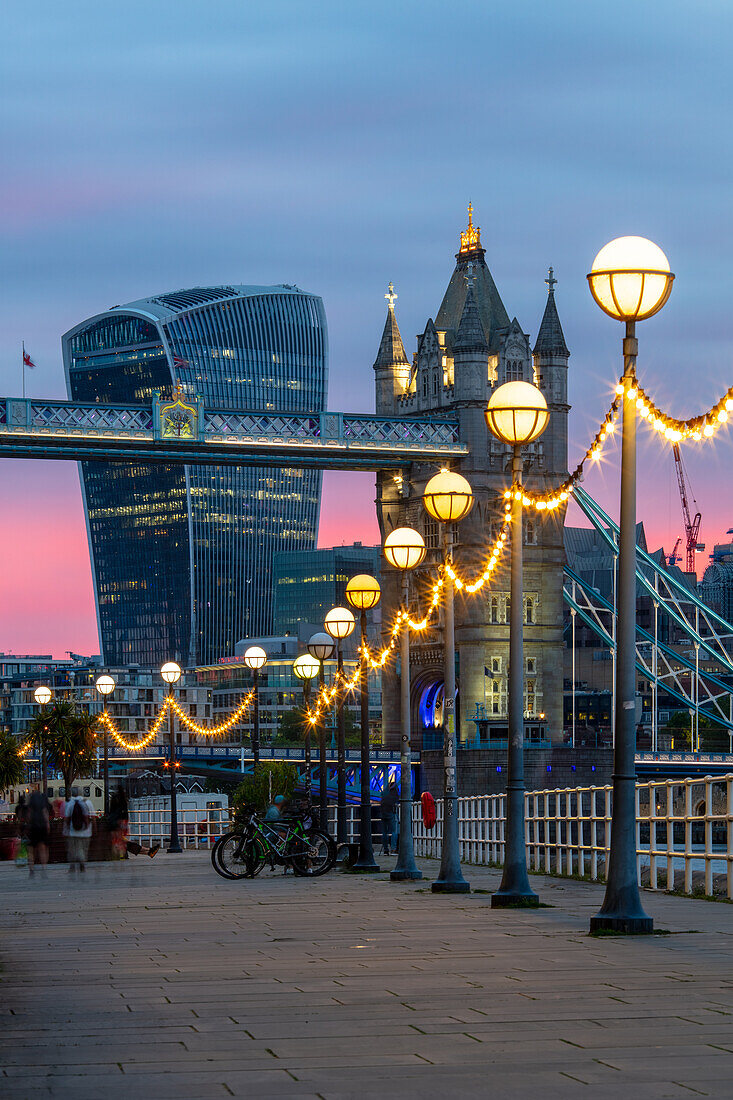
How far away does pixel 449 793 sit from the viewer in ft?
72.0

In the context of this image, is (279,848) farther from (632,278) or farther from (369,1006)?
(369,1006)

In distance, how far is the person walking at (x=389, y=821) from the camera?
35.8 metres

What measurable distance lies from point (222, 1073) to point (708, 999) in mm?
3198

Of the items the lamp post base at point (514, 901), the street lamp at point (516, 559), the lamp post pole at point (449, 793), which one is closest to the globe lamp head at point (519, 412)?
the street lamp at point (516, 559)

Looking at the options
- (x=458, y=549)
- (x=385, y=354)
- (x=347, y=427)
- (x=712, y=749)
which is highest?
(x=385, y=354)

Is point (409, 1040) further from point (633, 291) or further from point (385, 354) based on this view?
point (385, 354)

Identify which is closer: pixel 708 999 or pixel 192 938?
pixel 708 999

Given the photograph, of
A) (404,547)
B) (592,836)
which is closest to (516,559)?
(592,836)

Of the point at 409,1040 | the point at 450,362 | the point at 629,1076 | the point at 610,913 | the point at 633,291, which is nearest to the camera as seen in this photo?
the point at 629,1076

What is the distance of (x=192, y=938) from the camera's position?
14.3 metres

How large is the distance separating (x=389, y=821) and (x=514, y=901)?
63.5 feet

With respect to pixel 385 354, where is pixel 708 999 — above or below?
below

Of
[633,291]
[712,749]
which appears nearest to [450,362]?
[712,749]

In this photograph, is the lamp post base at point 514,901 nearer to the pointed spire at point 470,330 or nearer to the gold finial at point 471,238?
the pointed spire at point 470,330
